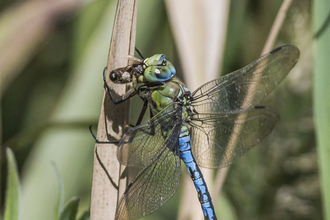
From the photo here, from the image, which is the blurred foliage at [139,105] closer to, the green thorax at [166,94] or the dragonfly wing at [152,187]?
the green thorax at [166,94]

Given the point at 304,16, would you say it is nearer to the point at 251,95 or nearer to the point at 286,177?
the point at 251,95

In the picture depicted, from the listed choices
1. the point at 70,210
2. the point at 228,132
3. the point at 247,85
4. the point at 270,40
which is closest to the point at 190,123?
the point at 228,132

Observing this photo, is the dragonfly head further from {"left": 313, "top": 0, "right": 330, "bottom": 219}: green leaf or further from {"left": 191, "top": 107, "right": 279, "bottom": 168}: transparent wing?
{"left": 313, "top": 0, "right": 330, "bottom": 219}: green leaf

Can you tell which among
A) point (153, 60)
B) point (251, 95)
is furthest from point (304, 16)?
point (153, 60)

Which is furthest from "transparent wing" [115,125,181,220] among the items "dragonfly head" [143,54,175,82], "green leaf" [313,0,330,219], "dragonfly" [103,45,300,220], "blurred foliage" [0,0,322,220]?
"green leaf" [313,0,330,219]

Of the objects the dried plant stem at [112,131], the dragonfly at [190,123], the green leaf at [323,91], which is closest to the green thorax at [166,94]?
the dragonfly at [190,123]
